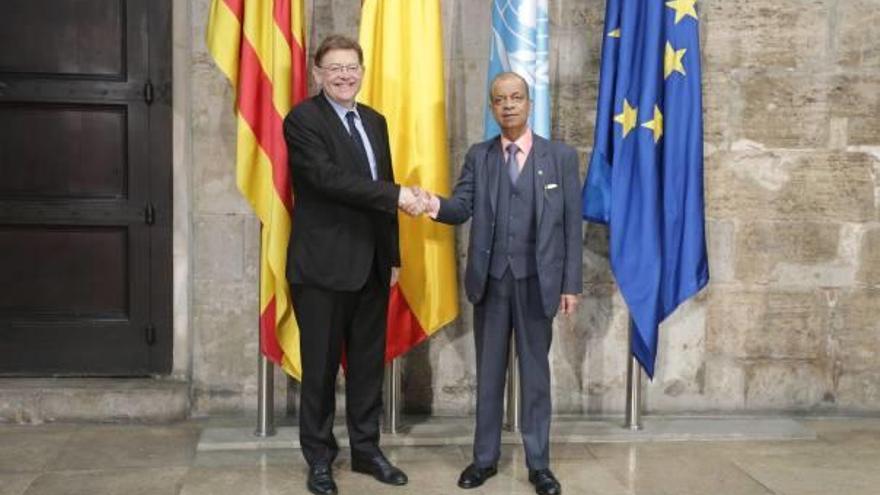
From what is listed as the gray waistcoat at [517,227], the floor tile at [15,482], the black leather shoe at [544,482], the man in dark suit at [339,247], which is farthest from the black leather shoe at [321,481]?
the floor tile at [15,482]

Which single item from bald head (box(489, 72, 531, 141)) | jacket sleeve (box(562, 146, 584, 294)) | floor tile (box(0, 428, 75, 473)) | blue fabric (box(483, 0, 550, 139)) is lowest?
floor tile (box(0, 428, 75, 473))

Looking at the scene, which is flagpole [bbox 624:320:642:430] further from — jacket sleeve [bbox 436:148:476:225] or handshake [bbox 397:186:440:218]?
handshake [bbox 397:186:440:218]

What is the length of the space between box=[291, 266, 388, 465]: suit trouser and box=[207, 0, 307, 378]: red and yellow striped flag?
1.60 feet

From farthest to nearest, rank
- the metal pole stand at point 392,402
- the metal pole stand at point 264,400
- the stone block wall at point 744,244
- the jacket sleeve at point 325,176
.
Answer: the stone block wall at point 744,244, the metal pole stand at point 392,402, the metal pole stand at point 264,400, the jacket sleeve at point 325,176

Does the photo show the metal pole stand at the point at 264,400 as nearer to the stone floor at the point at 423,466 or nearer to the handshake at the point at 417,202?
the stone floor at the point at 423,466

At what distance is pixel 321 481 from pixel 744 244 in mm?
2752

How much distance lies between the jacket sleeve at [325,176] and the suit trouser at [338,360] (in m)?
0.39

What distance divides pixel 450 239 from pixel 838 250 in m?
2.31

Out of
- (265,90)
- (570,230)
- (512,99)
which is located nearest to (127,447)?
(265,90)

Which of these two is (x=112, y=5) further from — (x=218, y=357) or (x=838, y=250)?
(x=838, y=250)

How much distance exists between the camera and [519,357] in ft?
12.6

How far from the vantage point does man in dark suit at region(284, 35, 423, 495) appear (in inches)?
143

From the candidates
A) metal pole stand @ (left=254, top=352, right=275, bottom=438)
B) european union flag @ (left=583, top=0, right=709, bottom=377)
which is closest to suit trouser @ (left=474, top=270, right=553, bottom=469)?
european union flag @ (left=583, top=0, right=709, bottom=377)

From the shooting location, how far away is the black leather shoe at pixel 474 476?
3859 millimetres
